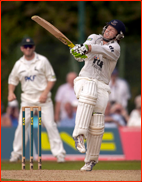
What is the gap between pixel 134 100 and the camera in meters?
10.8

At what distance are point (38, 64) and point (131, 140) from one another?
2405 millimetres

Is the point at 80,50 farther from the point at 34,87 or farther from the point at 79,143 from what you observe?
the point at 34,87

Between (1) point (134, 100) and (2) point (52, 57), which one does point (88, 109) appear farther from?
(2) point (52, 57)

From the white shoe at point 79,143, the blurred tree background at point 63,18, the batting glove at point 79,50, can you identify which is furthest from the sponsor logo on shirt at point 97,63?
the blurred tree background at point 63,18

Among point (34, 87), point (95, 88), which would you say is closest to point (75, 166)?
point (34, 87)

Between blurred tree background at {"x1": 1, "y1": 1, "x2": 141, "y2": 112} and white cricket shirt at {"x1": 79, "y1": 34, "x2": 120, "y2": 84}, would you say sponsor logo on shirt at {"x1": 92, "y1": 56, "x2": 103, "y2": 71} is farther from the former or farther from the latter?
blurred tree background at {"x1": 1, "y1": 1, "x2": 141, "y2": 112}

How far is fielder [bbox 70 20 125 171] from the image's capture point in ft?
19.5

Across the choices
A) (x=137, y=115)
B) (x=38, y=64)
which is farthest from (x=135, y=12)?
(x=38, y=64)

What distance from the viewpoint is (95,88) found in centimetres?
605

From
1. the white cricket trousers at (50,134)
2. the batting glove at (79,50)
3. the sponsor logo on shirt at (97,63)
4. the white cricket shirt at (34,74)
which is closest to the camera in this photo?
the batting glove at (79,50)

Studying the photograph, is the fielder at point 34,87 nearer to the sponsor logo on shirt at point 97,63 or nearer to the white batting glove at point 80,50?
the sponsor logo on shirt at point 97,63

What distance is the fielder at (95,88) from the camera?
19.5 feet

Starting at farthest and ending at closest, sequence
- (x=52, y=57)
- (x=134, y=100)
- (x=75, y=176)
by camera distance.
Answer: (x=52, y=57), (x=134, y=100), (x=75, y=176)

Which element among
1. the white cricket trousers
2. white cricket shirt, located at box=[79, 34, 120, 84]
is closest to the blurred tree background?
the white cricket trousers
